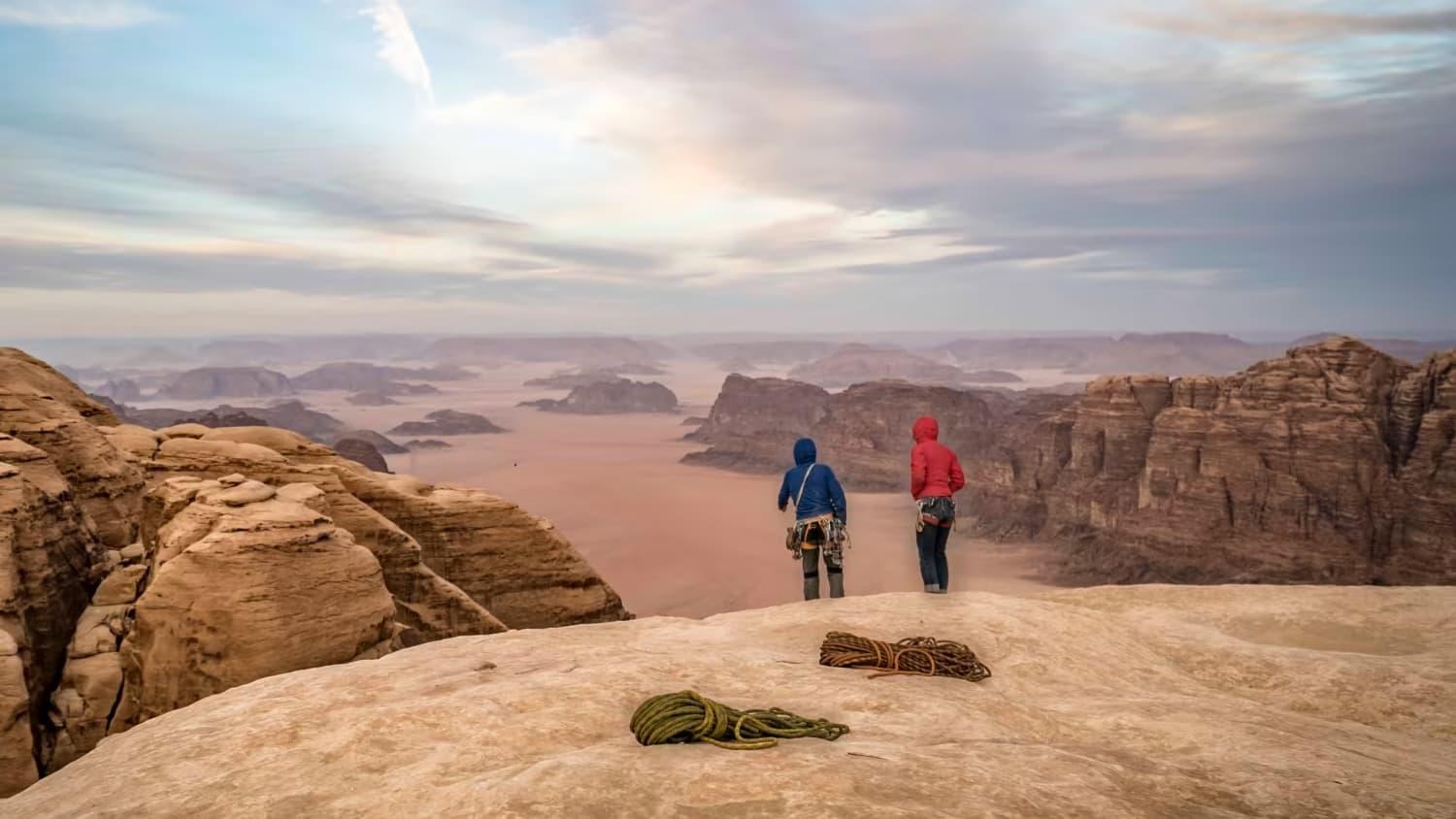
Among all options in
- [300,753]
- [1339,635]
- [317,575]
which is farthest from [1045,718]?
[317,575]

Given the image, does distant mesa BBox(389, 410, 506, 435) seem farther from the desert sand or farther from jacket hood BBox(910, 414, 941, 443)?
jacket hood BBox(910, 414, 941, 443)

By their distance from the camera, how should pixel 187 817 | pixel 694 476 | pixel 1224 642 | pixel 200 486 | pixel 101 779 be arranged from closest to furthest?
pixel 187 817 → pixel 101 779 → pixel 1224 642 → pixel 200 486 → pixel 694 476

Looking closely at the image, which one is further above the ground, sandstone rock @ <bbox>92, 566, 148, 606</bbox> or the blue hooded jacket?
the blue hooded jacket

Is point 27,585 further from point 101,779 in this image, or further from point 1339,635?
point 1339,635

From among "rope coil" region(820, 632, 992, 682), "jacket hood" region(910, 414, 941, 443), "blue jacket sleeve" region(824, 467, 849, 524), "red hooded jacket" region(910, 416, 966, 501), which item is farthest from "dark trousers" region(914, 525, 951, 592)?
"rope coil" region(820, 632, 992, 682)

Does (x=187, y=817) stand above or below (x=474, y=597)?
above

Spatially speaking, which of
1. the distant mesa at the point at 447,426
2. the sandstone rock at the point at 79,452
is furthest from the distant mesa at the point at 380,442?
the sandstone rock at the point at 79,452

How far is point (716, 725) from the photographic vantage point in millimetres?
5539

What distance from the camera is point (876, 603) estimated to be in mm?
10367

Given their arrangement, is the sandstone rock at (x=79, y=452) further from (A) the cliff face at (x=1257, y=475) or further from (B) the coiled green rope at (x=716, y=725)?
(A) the cliff face at (x=1257, y=475)

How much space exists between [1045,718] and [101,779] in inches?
293

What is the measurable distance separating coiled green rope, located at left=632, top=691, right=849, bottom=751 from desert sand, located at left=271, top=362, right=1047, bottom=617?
18.8 m

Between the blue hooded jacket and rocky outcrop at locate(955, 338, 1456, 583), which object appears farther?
rocky outcrop at locate(955, 338, 1456, 583)

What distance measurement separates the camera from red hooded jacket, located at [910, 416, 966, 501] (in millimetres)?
10969
